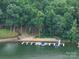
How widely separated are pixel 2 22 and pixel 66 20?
42.2ft

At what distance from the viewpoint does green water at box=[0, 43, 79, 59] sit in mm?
70188

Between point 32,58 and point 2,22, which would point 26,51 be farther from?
point 2,22

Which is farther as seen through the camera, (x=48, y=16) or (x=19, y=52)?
(x=48, y=16)

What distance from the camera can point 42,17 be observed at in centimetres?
8288

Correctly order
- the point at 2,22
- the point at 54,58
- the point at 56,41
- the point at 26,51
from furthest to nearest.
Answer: the point at 2,22
the point at 56,41
the point at 26,51
the point at 54,58

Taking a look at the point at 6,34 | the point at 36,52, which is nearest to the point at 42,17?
the point at 6,34

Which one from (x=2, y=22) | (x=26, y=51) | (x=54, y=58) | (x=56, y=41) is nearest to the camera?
(x=54, y=58)

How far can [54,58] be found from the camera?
227 feet

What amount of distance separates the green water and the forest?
20.5 feet

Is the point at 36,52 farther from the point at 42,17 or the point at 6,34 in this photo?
the point at 42,17

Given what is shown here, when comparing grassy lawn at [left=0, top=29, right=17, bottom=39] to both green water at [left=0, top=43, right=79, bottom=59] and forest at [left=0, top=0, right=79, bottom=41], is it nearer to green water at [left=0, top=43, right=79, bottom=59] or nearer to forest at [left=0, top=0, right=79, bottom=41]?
forest at [left=0, top=0, right=79, bottom=41]

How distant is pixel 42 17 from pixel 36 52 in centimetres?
A: 1134

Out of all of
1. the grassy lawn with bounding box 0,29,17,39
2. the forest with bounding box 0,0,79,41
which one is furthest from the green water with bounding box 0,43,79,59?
the forest with bounding box 0,0,79,41

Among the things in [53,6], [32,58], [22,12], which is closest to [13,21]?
[22,12]
